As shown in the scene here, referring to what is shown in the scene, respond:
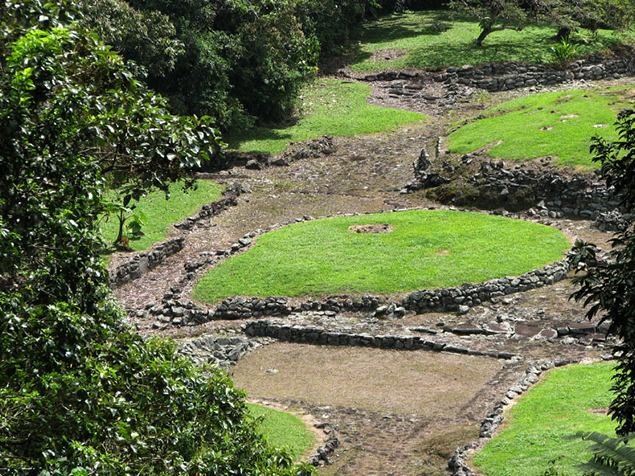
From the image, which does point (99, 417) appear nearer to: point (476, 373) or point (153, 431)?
point (153, 431)

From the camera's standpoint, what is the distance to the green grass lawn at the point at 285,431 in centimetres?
1454

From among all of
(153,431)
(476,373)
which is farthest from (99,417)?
(476,373)

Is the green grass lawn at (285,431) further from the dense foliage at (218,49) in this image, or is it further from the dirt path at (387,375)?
the dense foliage at (218,49)

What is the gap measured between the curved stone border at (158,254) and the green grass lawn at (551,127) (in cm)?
1071

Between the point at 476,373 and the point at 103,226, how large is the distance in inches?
601

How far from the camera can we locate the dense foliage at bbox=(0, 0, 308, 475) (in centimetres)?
602

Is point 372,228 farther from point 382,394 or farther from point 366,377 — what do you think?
point 382,394

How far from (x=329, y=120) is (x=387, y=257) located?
18388 millimetres

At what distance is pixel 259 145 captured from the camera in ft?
125

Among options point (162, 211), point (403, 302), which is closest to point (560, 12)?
point (162, 211)

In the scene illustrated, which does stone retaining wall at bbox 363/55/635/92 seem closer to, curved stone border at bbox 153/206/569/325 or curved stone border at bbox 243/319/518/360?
curved stone border at bbox 153/206/569/325

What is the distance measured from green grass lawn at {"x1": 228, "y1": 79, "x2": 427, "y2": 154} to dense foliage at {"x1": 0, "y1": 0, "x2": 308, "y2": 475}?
29.5 metres

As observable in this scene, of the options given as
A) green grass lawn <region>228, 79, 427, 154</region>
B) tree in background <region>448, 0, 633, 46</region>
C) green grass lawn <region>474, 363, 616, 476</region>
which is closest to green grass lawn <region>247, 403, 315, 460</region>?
green grass lawn <region>474, 363, 616, 476</region>

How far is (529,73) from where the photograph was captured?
44.5m
